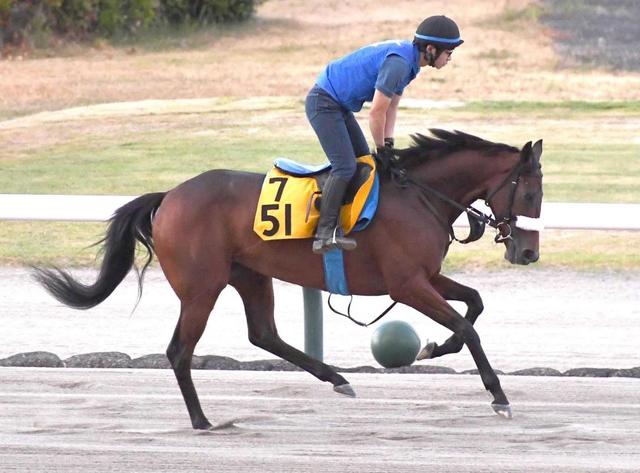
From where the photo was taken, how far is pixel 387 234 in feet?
23.3

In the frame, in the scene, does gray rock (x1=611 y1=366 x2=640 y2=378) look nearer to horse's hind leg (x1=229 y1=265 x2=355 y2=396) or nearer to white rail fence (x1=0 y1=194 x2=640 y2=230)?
white rail fence (x1=0 y1=194 x2=640 y2=230)

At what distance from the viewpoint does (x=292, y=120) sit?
22062 millimetres

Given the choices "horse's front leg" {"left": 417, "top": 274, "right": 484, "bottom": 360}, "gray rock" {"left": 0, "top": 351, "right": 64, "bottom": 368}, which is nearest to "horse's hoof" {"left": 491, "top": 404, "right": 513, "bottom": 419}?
"horse's front leg" {"left": 417, "top": 274, "right": 484, "bottom": 360}

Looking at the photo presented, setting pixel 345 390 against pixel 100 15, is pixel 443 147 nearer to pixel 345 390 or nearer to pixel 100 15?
pixel 345 390

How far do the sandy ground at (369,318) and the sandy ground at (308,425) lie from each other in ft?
3.54

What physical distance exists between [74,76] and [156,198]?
21.3 m

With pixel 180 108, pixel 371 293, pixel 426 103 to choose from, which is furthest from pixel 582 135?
pixel 371 293

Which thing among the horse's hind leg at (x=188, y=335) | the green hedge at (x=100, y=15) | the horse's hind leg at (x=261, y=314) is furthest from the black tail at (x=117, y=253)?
the green hedge at (x=100, y=15)

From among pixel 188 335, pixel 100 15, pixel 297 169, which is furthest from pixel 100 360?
pixel 100 15

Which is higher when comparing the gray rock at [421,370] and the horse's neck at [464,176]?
the horse's neck at [464,176]

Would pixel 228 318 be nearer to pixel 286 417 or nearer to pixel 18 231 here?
pixel 286 417

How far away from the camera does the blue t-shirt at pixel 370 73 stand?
6941 millimetres

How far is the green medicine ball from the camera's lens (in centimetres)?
845

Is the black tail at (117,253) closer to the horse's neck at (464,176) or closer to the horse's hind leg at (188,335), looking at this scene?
the horse's hind leg at (188,335)
